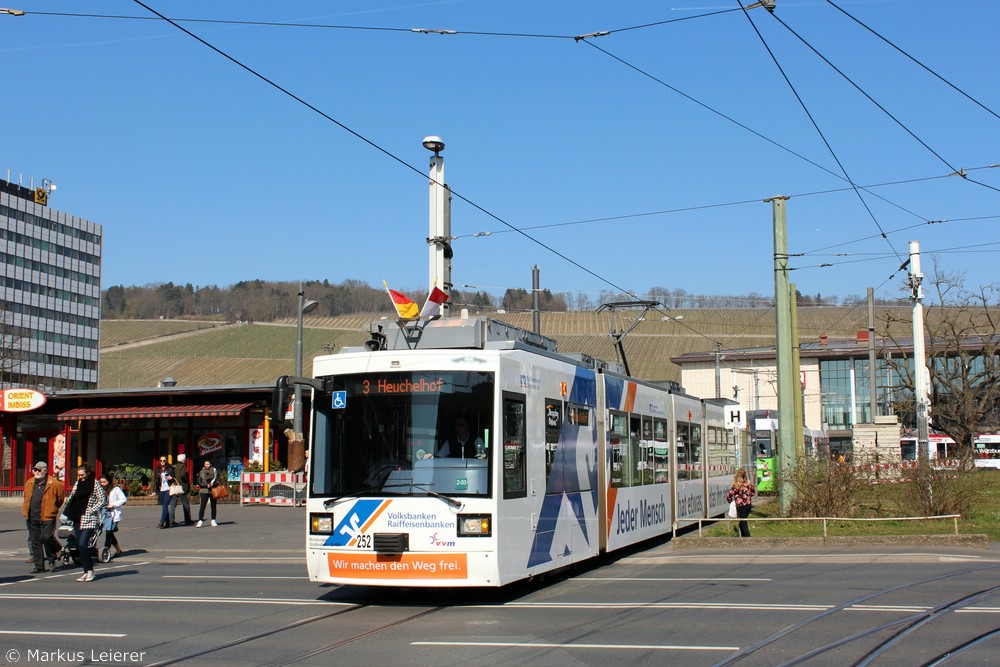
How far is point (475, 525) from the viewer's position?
11492 millimetres

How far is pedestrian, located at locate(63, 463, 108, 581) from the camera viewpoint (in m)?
16.2

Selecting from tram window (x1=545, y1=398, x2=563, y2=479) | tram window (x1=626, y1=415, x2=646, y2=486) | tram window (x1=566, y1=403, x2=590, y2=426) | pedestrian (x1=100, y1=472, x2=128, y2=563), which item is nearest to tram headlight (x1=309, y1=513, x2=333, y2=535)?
tram window (x1=545, y1=398, x2=563, y2=479)

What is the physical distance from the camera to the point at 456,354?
1213 cm

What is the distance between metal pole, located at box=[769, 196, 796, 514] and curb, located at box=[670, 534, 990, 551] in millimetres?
3202

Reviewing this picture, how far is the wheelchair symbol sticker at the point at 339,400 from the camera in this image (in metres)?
12.3

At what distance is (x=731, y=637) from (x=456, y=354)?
450 centimetres

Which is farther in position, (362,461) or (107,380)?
(107,380)

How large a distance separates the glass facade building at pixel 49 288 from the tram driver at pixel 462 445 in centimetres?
10441

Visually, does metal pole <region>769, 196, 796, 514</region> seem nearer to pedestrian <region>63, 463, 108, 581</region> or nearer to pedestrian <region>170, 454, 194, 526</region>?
pedestrian <region>63, 463, 108, 581</region>

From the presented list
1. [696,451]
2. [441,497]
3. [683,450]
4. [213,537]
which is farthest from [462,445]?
[213,537]

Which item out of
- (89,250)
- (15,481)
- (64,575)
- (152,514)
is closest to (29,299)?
(89,250)

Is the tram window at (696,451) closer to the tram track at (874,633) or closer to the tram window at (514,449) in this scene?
the tram track at (874,633)

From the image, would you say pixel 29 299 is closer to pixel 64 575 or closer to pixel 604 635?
pixel 64 575

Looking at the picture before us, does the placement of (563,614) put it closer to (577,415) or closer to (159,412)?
(577,415)
